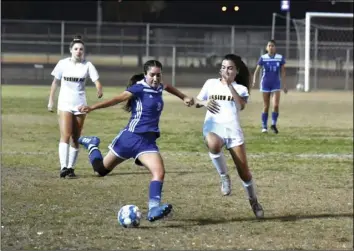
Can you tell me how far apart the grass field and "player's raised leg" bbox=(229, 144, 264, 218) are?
0.40 ft

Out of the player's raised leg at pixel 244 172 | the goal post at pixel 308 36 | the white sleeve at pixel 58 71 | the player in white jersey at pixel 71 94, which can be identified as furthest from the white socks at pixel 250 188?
the goal post at pixel 308 36

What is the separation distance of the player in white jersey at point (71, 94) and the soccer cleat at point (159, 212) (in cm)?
202

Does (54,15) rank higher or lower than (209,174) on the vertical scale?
higher

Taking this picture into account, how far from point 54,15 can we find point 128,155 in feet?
139

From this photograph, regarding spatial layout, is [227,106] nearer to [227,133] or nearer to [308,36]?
[227,133]

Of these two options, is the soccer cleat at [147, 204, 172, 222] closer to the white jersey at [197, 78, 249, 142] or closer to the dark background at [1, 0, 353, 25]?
the white jersey at [197, 78, 249, 142]

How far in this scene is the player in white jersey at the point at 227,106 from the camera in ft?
25.1

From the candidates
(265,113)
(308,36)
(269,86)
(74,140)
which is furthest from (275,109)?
(308,36)

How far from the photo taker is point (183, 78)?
40312 millimetres

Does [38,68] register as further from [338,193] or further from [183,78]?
[338,193]

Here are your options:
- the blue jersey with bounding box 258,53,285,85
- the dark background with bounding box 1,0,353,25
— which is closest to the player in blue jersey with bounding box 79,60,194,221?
the blue jersey with bounding box 258,53,285,85

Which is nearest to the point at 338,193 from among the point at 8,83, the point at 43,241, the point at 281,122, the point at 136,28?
the point at 43,241

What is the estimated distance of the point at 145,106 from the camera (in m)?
7.61

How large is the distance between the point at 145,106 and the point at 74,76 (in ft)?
7.94
